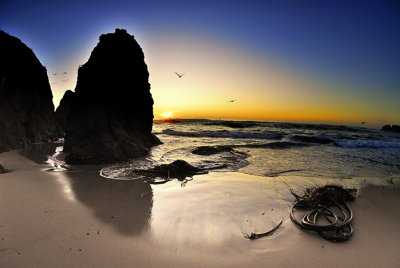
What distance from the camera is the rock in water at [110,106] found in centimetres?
1384

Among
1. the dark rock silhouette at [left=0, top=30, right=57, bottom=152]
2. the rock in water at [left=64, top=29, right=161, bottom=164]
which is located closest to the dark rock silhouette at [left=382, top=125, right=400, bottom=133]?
the rock in water at [left=64, top=29, right=161, bottom=164]

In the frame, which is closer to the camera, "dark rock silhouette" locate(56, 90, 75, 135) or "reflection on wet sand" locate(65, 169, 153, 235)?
"reflection on wet sand" locate(65, 169, 153, 235)

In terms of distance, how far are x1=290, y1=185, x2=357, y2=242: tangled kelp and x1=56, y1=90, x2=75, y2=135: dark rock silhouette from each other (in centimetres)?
3492

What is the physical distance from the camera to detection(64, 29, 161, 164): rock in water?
45.4ft

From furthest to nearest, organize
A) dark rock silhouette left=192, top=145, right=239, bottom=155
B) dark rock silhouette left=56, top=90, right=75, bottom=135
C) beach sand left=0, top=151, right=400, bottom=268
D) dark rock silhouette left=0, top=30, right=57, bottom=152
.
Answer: dark rock silhouette left=56, top=90, right=75, bottom=135
dark rock silhouette left=0, top=30, right=57, bottom=152
dark rock silhouette left=192, top=145, right=239, bottom=155
beach sand left=0, top=151, right=400, bottom=268

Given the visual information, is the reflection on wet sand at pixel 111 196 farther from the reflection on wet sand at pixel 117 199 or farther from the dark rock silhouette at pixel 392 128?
the dark rock silhouette at pixel 392 128

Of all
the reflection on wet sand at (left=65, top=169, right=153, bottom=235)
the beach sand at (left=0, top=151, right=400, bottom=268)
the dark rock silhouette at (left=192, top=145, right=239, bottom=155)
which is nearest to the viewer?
the beach sand at (left=0, top=151, right=400, bottom=268)

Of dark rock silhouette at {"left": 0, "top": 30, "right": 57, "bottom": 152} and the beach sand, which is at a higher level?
Answer: dark rock silhouette at {"left": 0, "top": 30, "right": 57, "bottom": 152}

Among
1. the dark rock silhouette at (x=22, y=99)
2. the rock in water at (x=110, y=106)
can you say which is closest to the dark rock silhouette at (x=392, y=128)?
the rock in water at (x=110, y=106)

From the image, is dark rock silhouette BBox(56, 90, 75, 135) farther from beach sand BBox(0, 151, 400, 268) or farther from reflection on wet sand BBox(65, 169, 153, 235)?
beach sand BBox(0, 151, 400, 268)

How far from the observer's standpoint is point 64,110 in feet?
121

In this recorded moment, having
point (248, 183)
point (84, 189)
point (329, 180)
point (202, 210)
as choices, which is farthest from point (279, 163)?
point (84, 189)

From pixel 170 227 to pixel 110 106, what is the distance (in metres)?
11.2

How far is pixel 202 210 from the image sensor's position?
A: 22.9 ft
